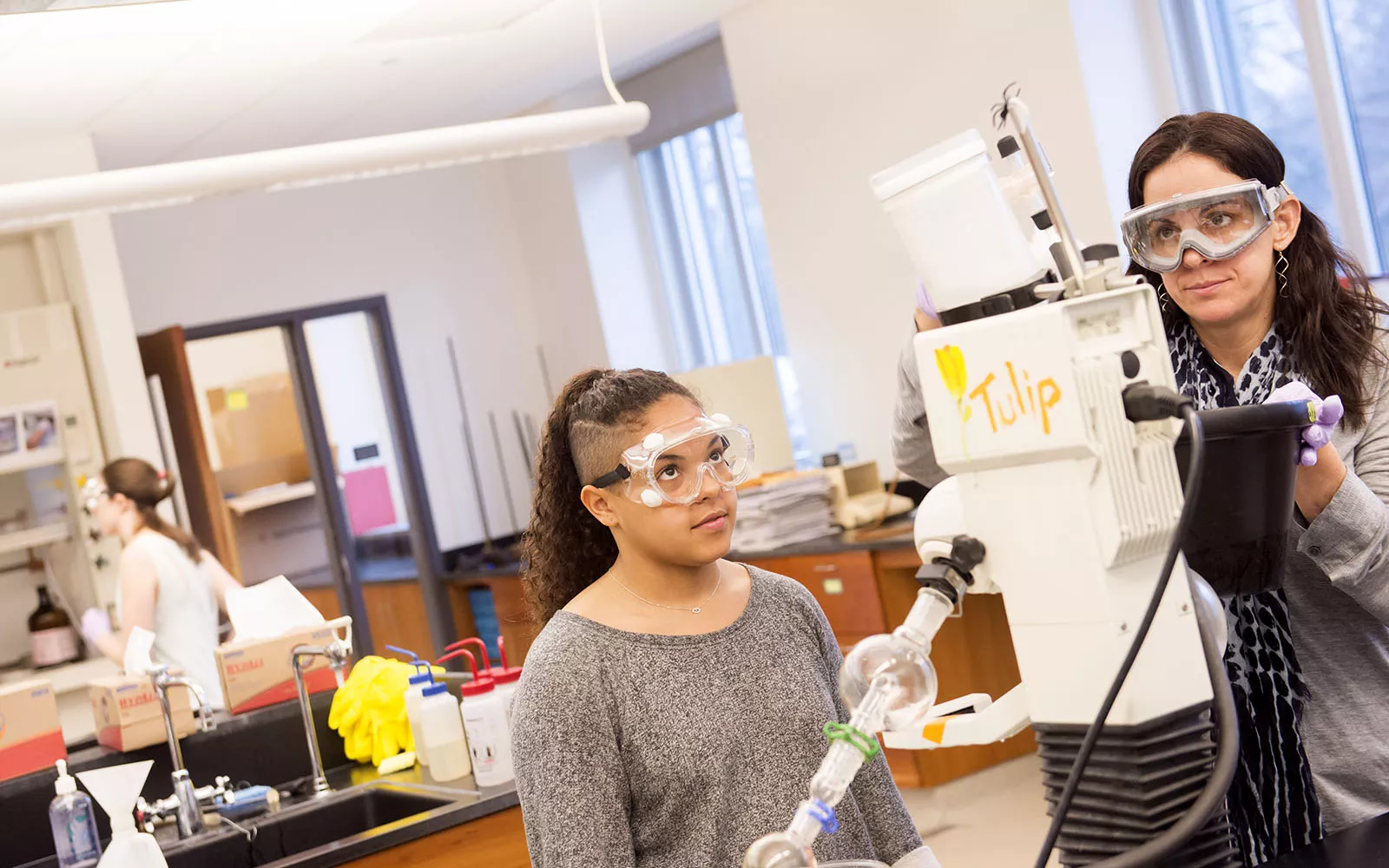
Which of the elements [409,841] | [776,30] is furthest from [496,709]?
[776,30]

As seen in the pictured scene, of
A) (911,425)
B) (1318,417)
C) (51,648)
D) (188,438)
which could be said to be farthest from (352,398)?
(1318,417)

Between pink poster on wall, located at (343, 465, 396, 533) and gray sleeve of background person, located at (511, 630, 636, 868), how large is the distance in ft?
21.2

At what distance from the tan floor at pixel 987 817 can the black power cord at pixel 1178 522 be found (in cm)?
306

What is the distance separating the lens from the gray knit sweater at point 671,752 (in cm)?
149

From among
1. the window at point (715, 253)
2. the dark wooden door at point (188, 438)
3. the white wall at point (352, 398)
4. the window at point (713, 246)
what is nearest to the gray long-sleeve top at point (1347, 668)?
the window at point (715, 253)

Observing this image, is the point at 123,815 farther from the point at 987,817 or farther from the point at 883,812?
the point at 987,817

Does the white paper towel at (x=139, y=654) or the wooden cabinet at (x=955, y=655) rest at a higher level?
the white paper towel at (x=139, y=654)

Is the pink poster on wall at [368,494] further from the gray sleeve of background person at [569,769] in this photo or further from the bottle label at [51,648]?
the gray sleeve of background person at [569,769]

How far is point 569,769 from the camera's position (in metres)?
1.48

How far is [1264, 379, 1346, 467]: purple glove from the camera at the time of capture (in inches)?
46.8

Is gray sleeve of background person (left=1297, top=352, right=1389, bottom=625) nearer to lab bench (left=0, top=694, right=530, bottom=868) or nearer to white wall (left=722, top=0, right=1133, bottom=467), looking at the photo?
lab bench (left=0, top=694, right=530, bottom=868)

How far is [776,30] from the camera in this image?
5.58 meters

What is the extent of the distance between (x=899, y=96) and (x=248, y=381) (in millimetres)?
4233

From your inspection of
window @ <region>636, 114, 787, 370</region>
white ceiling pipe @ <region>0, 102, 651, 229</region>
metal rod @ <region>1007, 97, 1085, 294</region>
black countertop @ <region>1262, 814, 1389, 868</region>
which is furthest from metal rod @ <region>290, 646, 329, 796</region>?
window @ <region>636, 114, 787, 370</region>
